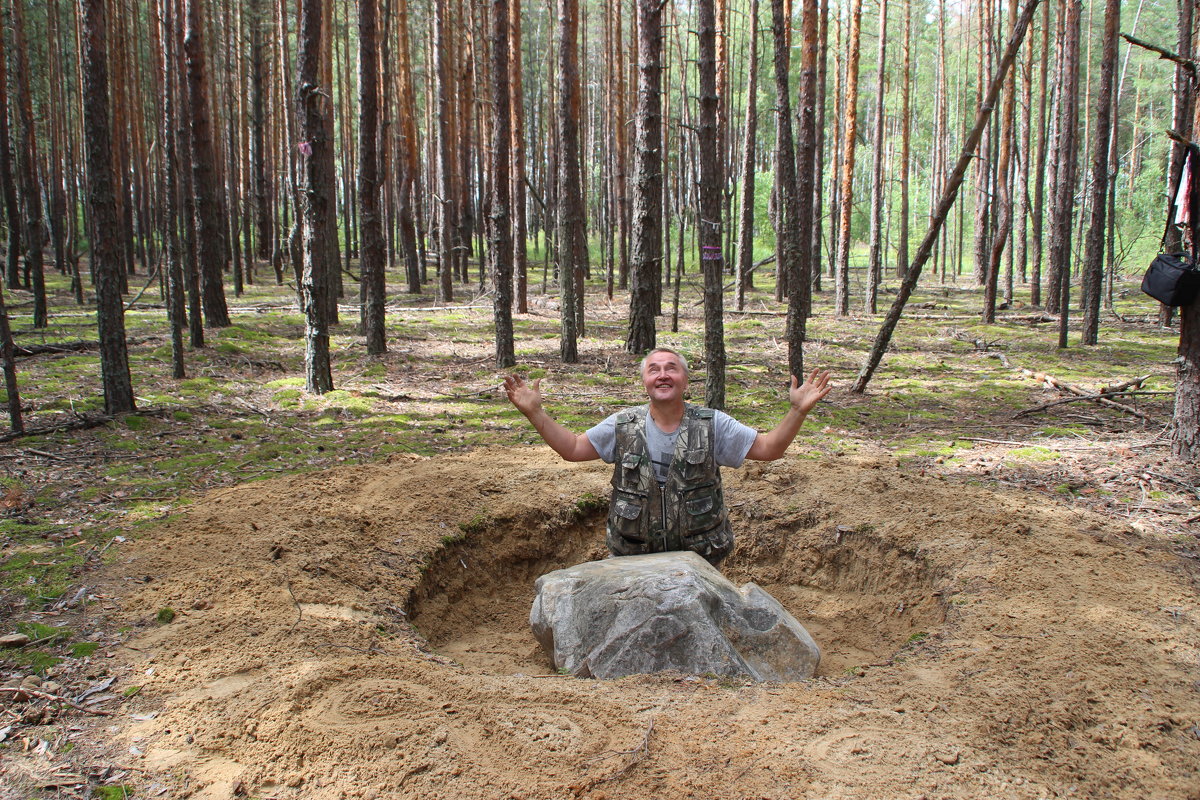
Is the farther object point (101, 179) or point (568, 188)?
point (568, 188)

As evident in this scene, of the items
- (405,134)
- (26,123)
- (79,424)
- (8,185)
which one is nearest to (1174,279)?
(79,424)

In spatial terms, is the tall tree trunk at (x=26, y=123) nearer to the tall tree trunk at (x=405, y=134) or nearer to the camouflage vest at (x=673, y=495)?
the tall tree trunk at (x=405, y=134)

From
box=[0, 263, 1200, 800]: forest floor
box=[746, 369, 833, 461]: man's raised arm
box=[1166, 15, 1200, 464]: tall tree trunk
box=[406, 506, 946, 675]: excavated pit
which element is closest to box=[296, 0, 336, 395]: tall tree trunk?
box=[0, 263, 1200, 800]: forest floor

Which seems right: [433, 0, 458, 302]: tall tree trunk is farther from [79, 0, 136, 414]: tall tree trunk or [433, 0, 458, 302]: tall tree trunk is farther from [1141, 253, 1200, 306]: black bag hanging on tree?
[1141, 253, 1200, 306]: black bag hanging on tree

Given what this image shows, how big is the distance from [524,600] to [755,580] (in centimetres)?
176

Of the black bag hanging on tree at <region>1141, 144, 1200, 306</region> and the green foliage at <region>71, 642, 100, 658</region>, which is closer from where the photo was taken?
the green foliage at <region>71, 642, 100, 658</region>

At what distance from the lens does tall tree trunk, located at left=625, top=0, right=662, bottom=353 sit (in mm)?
11023

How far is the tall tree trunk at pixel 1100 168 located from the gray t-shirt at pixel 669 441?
1029 cm

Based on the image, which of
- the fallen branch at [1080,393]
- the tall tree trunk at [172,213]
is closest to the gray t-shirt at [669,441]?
the fallen branch at [1080,393]

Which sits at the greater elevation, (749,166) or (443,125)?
(443,125)

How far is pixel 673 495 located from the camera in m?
4.92

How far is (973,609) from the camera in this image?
14.9 feet

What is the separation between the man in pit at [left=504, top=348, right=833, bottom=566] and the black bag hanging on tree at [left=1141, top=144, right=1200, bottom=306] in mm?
3568

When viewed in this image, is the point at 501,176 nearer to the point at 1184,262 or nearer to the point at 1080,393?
the point at 1080,393
